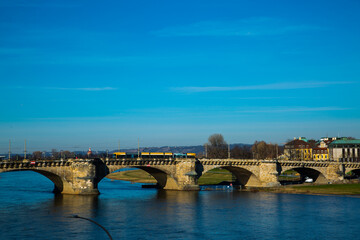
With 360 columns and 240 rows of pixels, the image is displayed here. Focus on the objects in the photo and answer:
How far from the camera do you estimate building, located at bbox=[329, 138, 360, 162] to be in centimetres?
17350

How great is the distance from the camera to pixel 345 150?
177875mm

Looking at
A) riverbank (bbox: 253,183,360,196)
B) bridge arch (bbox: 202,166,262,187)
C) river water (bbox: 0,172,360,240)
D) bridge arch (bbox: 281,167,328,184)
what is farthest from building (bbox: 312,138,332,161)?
river water (bbox: 0,172,360,240)

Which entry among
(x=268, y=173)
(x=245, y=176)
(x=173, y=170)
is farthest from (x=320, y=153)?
(x=173, y=170)

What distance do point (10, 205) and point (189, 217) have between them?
28.9 metres

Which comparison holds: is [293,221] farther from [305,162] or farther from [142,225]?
[305,162]

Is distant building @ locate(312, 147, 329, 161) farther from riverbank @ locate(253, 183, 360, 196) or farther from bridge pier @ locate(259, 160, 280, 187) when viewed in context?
bridge pier @ locate(259, 160, 280, 187)

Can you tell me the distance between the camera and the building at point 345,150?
17350 cm

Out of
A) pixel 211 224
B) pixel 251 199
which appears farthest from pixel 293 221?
pixel 251 199

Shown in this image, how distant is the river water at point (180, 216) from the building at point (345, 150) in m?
87.9

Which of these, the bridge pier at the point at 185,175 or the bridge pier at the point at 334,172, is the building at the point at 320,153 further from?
the bridge pier at the point at 185,175

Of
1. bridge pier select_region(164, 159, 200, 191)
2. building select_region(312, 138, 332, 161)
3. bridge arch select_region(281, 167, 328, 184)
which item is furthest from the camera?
building select_region(312, 138, 332, 161)

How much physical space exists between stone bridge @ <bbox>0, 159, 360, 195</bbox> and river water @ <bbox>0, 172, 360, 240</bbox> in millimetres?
3427

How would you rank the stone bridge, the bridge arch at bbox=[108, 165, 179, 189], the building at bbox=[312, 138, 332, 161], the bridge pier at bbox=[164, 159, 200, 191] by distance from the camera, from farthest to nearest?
the building at bbox=[312, 138, 332, 161], the bridge pier at bbox=[164, 159, 200, 191], the bridge arch at bbox=[108, 165, 179, 189], the stone bridge

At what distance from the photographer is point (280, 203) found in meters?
81.2
